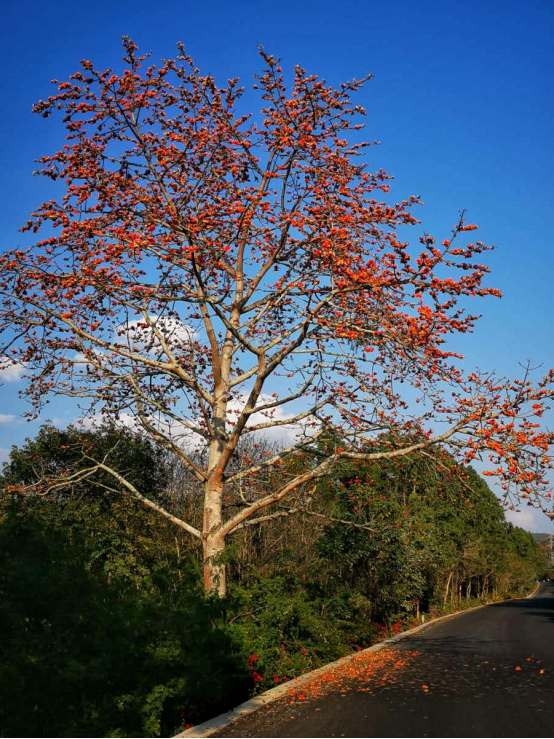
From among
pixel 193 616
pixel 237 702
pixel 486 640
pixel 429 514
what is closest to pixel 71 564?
pixel 193 616

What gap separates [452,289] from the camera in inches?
401

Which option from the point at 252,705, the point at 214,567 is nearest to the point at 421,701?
the point at 252,705

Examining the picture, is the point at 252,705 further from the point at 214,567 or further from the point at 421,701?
the point at 214,567

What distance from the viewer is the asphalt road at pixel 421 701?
7.68 m

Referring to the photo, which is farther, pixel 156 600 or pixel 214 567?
pixel 214 567

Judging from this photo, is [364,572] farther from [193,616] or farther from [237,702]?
[193,616]

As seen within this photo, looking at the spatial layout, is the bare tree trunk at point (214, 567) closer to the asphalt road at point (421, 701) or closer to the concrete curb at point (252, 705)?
the concrete curb at point (252, 705)

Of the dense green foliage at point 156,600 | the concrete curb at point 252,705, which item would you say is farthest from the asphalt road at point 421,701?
Result: the dense green foliage at point 156,600

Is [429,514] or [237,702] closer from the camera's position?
[237,702]

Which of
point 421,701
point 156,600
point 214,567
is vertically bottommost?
point 421,701

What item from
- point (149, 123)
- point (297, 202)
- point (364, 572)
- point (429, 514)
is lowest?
point (364, 572)

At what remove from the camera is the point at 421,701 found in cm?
934

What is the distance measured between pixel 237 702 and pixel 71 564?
166 inches

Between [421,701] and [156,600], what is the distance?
4.08 m
